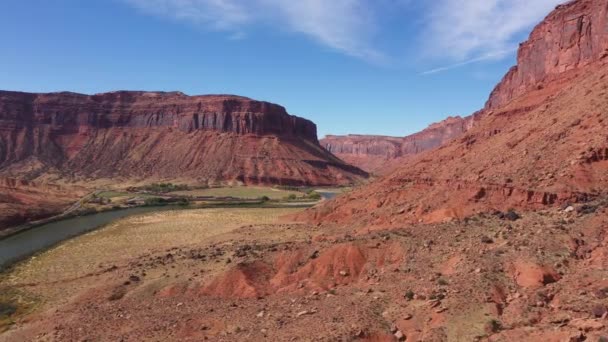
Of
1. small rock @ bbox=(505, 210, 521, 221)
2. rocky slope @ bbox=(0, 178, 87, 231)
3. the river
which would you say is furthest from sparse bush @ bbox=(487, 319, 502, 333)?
rocky slope @ bbox=(0, 178, 87, 231)

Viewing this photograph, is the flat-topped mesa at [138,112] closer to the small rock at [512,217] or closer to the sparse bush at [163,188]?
the sparse bush at [163,188]

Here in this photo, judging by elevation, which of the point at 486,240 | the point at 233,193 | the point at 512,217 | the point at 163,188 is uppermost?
the point at 512,217

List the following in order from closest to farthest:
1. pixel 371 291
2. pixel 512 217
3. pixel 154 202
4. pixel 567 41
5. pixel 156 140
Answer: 1. pixel 371 291
2. pixel 512 217
3. pixel 567 41
4. pixel 154 202
5. pixel 156 140

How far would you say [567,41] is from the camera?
174ft

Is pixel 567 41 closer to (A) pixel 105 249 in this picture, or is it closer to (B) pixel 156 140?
(A) pixel 105 249

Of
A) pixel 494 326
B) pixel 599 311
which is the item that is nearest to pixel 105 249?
pixel 494 326

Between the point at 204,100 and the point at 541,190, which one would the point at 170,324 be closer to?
the point at 541,190

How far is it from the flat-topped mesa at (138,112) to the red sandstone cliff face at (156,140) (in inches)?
11.2

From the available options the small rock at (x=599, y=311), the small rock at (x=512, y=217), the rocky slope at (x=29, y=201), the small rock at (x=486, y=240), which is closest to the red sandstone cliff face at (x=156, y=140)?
the rocky slope at (x=29, y=201)

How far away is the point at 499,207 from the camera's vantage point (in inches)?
1120

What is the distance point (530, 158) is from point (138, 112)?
15522 cm

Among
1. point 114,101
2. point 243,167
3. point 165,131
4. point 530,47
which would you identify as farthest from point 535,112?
point 114,101

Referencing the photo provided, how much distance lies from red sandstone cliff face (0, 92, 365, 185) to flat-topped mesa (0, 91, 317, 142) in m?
0.28

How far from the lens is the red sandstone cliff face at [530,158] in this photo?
1085 inches
